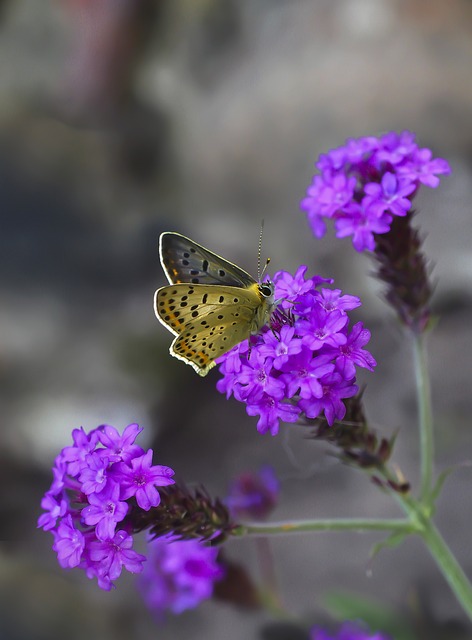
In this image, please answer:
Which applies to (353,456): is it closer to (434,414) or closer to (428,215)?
(434,414)

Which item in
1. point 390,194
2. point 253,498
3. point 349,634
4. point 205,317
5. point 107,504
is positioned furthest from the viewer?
point 253,498

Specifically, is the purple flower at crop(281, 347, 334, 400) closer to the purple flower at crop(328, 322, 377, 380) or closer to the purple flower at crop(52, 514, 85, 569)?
the purple flower at crop(328, 322, 377, 380)

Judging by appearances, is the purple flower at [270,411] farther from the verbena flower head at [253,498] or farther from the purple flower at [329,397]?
the verbena flower head at [253,498]

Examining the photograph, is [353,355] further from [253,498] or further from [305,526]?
[253,498]

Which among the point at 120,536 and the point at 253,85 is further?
the point at 253,85

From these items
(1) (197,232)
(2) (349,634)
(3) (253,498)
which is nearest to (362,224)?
(3) (253,498)

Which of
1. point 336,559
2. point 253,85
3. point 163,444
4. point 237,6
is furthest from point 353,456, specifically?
point 237,6

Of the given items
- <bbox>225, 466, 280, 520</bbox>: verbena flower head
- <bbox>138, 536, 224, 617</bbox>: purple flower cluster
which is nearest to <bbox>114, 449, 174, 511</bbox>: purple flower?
<bbox>138, 536, 224, 617</bbox>: purple flower cluster
